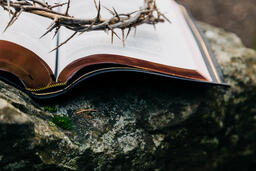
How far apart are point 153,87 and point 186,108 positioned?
0.23 m

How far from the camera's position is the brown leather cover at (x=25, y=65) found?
1.29 m

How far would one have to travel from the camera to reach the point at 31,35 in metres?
1.39

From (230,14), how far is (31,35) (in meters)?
3.50

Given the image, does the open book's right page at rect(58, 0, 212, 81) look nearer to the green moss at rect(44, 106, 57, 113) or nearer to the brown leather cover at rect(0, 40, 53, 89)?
the brown leather cover at rect(0, 40, 53, 89)

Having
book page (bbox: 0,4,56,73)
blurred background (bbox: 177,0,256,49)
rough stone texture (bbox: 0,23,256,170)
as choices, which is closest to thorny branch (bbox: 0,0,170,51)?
book page (bbox: 0,4,56,73)

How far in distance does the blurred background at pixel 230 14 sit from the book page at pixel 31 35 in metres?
2.95

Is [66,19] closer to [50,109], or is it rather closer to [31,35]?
[31,35]

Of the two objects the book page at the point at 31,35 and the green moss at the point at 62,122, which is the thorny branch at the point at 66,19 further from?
the green moss at the point at 62,122

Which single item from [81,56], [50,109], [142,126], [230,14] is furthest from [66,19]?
[230,14]

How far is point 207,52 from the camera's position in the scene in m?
1.78

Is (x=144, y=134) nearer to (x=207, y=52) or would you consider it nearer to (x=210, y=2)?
(x=207, y=52)

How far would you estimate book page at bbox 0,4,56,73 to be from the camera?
4.38ft

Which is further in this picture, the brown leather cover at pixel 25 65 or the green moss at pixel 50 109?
the green moss at pixel 50 109

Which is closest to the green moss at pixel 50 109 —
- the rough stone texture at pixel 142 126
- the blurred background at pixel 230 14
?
the rough stone texture at pixel 142 126
